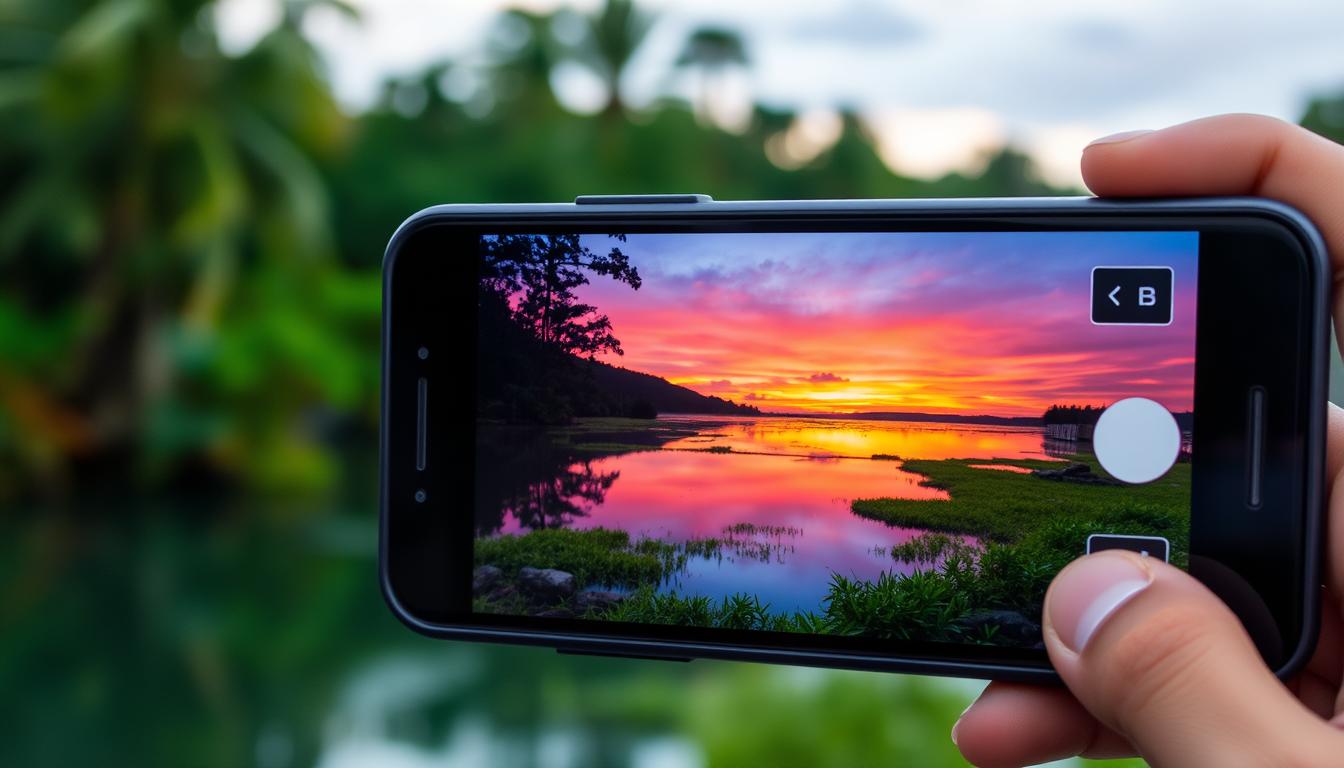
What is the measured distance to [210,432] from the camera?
9.38 m

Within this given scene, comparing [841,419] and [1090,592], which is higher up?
[841,419]

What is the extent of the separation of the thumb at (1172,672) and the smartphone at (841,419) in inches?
2.7

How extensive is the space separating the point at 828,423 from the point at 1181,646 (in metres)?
0.31

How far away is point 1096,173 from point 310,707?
5.69 m

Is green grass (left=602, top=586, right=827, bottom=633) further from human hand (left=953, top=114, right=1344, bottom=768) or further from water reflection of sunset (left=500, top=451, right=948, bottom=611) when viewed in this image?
human hand (left=953, top=114, right=1344, bottom=768)

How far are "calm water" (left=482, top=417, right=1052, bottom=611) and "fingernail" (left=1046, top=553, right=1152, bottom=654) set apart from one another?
0.10 meters

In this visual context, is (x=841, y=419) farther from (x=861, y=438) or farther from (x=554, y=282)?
(x=554, y=282)

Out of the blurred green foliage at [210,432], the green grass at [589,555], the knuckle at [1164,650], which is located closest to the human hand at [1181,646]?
the knuckle at [1164,650]

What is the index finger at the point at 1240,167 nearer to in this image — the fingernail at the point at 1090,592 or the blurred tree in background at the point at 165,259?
the fingernail at the point at 1090,592

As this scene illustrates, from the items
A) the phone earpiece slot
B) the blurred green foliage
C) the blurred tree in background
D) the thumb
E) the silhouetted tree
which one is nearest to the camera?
the thumb

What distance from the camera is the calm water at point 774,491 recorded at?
0.89 m

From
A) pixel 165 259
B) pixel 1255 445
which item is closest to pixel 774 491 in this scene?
pixel 1255 445

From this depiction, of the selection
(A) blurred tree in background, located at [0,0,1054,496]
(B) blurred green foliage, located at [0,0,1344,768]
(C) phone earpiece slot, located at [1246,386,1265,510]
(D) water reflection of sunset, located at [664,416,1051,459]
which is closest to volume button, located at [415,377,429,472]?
(D) water reflection of sunset, located at [664,416,1051,459]

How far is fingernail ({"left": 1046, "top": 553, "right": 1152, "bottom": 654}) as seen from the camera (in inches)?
30.7
